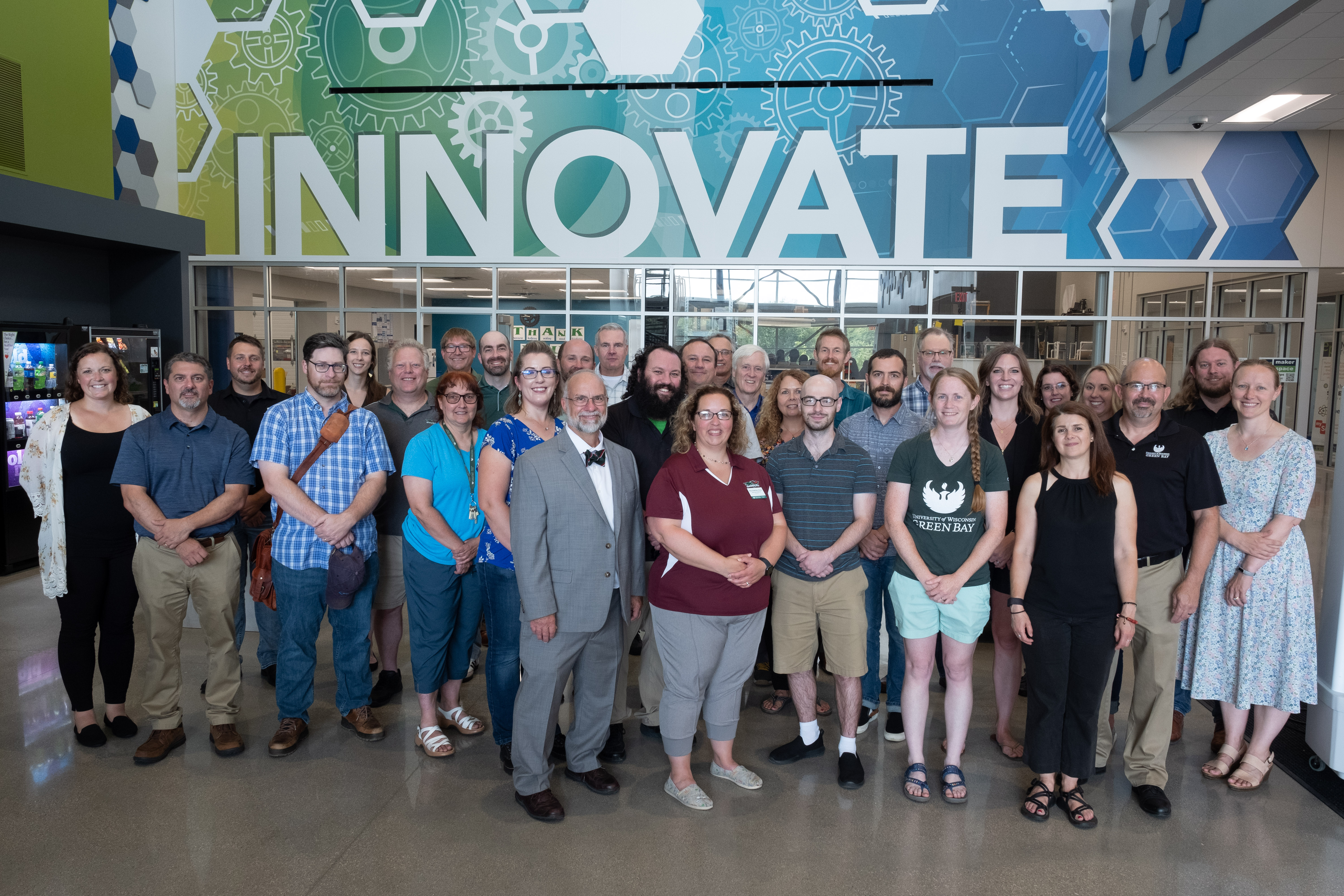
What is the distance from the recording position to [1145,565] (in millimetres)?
3289

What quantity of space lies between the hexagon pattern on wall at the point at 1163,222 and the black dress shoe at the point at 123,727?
9.94 meters

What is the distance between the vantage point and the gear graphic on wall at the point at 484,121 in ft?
31.4

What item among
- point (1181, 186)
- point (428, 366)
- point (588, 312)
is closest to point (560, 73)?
point (588, 312)

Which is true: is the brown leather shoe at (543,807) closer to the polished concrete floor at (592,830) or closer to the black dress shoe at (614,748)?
the polished concrete floor at (592,830)

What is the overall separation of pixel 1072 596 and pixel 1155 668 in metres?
0.57

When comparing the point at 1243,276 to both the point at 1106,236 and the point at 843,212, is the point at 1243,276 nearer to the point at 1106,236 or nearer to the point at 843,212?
the point at 1106,236

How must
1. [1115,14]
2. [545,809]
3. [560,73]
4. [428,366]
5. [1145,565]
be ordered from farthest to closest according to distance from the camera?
[560,73] < [1115,14] < [428,366] < [1145,565] < [545,809]

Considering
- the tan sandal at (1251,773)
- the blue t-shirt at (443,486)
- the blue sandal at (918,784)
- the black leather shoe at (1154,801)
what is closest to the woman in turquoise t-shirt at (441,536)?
the blue t-shirt at (443,486)

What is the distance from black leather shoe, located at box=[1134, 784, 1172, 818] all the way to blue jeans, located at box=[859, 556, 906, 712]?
1.03m

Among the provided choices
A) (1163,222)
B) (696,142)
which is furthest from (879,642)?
(1163,222)

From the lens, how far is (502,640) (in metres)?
3.38

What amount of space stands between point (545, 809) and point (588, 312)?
24.2 ft

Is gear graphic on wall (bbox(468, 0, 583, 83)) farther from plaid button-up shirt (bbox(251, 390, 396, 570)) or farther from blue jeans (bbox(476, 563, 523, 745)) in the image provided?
blue jeans (bbox(476, 563, 523, 745))

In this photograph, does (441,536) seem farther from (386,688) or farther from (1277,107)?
(1277,107)
